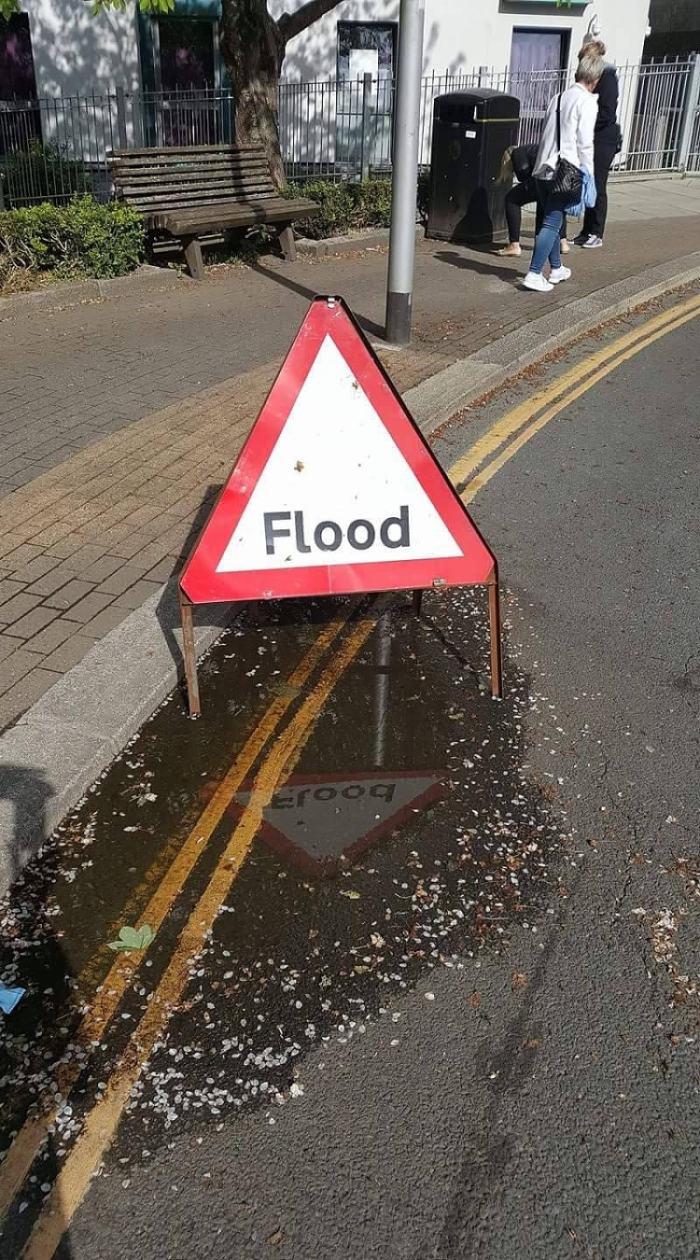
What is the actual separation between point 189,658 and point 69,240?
801cm

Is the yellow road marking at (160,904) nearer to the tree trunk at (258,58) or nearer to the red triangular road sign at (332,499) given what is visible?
the red triangular road sign at (332,499)

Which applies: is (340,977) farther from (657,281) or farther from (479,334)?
(657,281)

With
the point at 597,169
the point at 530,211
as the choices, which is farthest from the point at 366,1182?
the point at 530,211

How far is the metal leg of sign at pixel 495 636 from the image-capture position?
4.17 meters

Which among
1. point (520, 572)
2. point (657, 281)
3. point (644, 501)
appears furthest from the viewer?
point (657, 281)

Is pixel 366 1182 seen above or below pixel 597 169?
below

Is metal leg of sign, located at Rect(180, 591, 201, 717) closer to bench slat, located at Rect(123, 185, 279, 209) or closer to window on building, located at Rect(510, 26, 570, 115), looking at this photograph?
bench slat, located at Rect(123, 185, 279, 209)

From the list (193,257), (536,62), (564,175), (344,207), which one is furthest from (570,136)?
(536,62)

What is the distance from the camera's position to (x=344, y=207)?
44.5 feet

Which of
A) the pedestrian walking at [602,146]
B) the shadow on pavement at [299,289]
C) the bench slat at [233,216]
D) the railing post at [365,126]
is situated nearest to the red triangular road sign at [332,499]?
the shadow on pavement at [299,289]

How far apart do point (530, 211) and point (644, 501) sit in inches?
463

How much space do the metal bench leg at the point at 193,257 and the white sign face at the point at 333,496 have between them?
322 inches

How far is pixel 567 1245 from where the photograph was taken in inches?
91.2

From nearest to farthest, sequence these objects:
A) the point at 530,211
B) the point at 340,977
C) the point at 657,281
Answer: the point at 340,977
the point at 657,281
the point at 530,211
